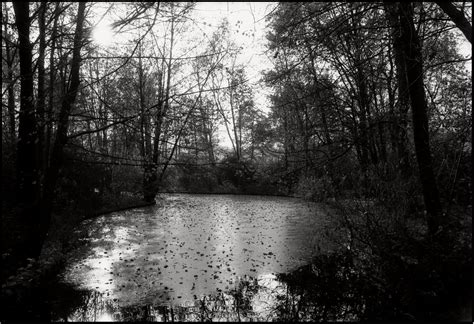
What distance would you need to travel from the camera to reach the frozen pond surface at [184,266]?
6.43 meters

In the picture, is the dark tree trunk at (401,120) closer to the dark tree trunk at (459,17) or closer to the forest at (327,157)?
the forest at (327,157)

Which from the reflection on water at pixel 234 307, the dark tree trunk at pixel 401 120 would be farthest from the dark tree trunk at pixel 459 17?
the reflection on water at pixel 234 307

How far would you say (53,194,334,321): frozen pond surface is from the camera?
6434 millimetres

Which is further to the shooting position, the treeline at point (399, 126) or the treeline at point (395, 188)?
the treeline at point (399, 126)

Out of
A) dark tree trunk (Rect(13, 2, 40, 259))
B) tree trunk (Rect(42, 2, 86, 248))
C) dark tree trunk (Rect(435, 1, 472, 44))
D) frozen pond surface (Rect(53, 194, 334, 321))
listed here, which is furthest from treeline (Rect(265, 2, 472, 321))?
dark tree trunk (Rect(13, 2, 40, 259))

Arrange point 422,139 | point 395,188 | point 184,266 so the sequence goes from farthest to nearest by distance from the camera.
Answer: point 184,266
point 395,188
point 422,139

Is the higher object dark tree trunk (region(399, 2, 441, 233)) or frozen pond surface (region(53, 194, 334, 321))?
dark tree trunk (region(399, 2, 441, 233))

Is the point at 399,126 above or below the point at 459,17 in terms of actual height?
below

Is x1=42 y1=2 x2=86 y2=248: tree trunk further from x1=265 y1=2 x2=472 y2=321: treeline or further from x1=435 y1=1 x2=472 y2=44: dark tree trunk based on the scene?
x1=435 y1=1 x2=472 y2=44: dark tree trunk

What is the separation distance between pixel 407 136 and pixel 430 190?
1815 millimetres

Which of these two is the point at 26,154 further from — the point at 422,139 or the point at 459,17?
the point at 422,139

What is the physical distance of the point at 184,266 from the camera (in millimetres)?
→ 9039

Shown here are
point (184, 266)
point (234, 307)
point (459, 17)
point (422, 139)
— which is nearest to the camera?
point (459, 17)

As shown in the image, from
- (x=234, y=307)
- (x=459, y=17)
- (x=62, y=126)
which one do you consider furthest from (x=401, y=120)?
(x=62, y=126)
